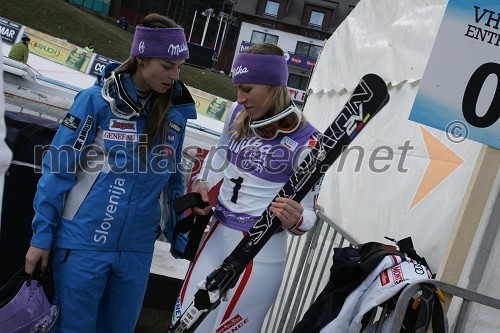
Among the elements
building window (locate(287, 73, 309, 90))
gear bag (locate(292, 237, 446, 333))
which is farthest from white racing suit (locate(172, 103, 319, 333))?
building window (locate(287, 73, 309, 90))

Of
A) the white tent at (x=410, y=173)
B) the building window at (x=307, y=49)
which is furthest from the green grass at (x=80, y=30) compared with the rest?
the white tent at (x=410, y=173)

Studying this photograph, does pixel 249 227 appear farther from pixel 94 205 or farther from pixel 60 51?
pixel 60 51

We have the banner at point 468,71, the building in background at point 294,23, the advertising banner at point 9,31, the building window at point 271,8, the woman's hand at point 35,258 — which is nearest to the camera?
the banner at point 468,71

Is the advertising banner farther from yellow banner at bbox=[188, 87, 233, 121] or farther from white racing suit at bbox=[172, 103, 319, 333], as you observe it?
white racing suit at bbox=[172, 103, 319, 333]

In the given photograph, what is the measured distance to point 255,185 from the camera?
262 centimetres

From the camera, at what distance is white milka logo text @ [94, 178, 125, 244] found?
2.60 meters

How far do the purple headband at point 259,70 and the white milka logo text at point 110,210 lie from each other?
0.73 meters

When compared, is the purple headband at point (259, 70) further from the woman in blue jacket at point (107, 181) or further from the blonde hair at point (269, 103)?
the woman in blue jacket at point (107, 181)

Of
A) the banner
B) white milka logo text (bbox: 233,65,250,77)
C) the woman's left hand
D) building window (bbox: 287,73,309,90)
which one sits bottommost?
the woman's left hand

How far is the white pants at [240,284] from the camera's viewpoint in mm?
2549

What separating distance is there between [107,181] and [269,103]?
834 millimetres

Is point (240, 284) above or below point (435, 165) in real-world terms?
below

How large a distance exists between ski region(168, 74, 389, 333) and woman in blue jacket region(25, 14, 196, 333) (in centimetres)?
43

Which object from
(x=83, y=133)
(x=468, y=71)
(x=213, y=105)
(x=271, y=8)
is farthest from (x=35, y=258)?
(x=271, y=8)
